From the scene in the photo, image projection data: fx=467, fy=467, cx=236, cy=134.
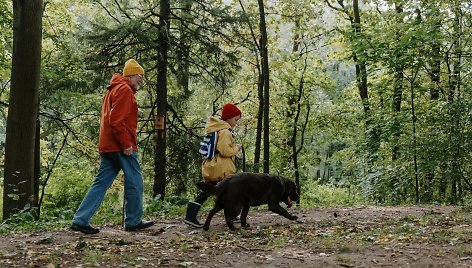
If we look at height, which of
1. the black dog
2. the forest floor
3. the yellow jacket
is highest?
→ the yellow jacket

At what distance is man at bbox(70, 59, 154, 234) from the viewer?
6.10 metres

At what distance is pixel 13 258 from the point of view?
480 centimetres

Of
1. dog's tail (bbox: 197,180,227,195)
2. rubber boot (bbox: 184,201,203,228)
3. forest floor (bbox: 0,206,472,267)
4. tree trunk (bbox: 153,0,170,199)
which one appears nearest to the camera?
forest floor (bbox: 0,206,472,267)

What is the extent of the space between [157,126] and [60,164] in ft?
46.2

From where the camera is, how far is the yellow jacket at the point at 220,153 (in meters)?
6.83

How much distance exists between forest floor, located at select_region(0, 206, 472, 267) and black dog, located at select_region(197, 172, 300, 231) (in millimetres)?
292

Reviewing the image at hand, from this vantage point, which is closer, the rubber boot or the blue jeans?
the blue jeans

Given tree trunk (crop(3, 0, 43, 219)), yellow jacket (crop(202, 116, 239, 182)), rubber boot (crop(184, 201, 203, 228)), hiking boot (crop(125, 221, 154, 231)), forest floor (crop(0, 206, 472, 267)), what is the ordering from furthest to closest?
tree trunk (crop(3, 0, 43, 219)), rubber boot (crop(184, 201, 203, 228)), yellow jacket (crop(202, 116, 239, 182)), hiking boot (crop(125, 221, 154, 231)), forest floor (crop(0, 206, 472, 267))

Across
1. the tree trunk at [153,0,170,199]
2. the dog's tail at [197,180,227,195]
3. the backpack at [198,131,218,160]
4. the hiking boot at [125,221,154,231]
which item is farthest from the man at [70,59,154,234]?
the tree trunk at [153,0,170,199]

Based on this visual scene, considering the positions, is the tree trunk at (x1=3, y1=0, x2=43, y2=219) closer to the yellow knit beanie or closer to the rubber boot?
the yellow knit beanie

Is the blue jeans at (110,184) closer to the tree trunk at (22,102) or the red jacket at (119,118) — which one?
the red jacket at (119,118)

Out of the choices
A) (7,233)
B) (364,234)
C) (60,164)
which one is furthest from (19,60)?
(60,164)

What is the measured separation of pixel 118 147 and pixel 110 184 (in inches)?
20.4

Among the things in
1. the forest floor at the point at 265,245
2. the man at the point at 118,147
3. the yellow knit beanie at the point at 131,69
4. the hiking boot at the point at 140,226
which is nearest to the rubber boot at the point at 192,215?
the forest floor at the point at 265,245
